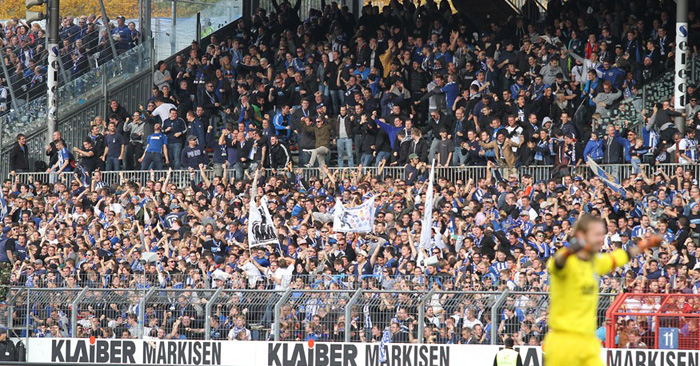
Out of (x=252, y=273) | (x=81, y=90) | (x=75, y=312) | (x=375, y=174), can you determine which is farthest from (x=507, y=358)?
(x=81, y=90)

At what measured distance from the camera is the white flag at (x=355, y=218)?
22328mm

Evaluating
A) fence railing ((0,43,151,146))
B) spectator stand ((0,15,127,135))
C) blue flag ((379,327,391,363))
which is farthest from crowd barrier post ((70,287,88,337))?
spectator stand ((0,15,127,135))

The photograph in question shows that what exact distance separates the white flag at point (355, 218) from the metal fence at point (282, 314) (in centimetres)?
233

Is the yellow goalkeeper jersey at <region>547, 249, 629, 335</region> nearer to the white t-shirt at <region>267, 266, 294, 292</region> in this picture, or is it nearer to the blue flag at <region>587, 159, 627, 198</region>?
the white t-shirt at <region>267, 266, 294, 292</region>

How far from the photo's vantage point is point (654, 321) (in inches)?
696

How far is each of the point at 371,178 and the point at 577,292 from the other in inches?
642

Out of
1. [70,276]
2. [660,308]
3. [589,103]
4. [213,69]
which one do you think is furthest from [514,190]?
[213,69]

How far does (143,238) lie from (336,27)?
844 centimetres

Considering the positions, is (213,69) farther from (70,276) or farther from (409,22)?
(70,276)

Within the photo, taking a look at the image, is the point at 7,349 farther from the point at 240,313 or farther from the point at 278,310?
the point at 278,310

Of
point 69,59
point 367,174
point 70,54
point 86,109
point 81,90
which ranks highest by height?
point 70,54

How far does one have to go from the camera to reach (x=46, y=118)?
3175 cm

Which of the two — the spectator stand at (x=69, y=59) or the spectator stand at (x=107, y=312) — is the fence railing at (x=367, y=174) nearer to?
the spectator stand at (x=69, y=59)

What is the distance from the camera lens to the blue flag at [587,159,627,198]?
22.1 metres
